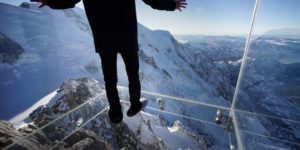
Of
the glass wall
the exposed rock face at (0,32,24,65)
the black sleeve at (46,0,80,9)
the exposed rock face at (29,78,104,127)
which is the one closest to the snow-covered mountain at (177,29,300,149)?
the glass wall

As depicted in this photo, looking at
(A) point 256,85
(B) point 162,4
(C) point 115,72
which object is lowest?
(A) point 256,85

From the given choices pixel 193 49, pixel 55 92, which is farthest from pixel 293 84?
pixel 193 49

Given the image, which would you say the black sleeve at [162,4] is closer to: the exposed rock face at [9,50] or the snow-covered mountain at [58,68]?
the snow-covered mountain at [58,68]

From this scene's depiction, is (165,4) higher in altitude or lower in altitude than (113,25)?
higher

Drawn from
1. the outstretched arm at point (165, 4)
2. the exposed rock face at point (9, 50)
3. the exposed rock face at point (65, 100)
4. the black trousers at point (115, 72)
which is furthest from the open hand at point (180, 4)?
the exposed rock face at point (9, 50)

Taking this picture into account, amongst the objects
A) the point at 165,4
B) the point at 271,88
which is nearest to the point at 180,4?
the point at 165,4

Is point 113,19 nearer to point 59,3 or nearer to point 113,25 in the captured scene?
point 113,25

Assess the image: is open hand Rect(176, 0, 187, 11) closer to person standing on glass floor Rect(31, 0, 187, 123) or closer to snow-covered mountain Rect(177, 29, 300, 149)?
person standing on glass floor Rect(31, 0, 187, 123)
